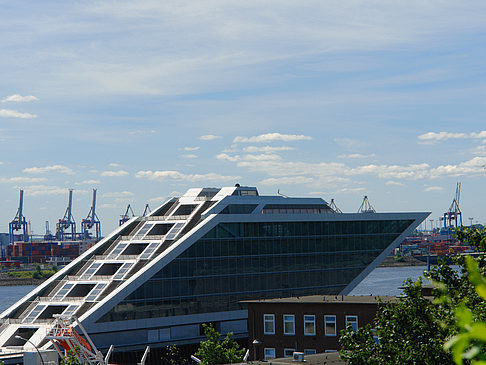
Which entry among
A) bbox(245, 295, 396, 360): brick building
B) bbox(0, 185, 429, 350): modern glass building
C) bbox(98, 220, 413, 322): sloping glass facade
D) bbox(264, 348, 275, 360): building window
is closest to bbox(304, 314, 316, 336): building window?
bbox(245, 295, 396, 360): brick building

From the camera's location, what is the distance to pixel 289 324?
60469 mm

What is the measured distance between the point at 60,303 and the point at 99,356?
56.4 feet

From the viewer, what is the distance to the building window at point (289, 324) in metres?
60.3

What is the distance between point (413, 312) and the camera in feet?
78.8

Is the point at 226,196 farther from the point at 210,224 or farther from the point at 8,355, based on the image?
the point at 8,355

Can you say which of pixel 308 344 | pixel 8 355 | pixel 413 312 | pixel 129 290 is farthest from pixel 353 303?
pixel 413 312

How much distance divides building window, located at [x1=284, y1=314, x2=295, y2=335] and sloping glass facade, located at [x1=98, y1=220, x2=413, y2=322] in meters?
18.3

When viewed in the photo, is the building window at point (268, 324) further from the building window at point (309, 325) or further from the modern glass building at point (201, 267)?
the modern glass building at point (201, 267)

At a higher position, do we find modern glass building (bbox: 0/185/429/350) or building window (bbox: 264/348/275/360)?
modern glass building (bbox: 0/185/429/350)

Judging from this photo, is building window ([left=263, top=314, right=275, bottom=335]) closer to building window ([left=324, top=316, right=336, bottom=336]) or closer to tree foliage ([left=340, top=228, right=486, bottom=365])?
building window ([left=324, top=316, right=336, bottom=336])

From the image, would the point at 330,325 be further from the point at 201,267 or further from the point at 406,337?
the point at 406,337

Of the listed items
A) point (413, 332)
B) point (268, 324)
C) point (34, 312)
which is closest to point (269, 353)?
point (268, 324)

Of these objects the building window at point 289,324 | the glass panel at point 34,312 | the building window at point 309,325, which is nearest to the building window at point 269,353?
the building window at point 289,324

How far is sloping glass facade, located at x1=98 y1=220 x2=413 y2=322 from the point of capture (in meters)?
75.6
